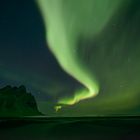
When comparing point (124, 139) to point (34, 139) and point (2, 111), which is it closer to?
point (34, 139)

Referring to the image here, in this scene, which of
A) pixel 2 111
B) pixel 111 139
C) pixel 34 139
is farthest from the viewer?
pixel 2 111

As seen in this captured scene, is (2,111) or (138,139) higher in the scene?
(2,111)

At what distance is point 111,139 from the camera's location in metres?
14.2

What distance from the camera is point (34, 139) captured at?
15109 mm

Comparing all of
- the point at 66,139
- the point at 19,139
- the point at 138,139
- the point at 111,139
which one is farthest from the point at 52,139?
the point at 138,139

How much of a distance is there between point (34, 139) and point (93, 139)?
9.46 ft

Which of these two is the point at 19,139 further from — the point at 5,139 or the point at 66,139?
the point at 66,139

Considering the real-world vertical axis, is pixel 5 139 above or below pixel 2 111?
below

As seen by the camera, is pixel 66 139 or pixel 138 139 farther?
pixel 66 139

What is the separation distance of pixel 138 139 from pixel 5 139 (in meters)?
6.30

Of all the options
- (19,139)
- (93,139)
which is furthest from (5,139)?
(93,139)

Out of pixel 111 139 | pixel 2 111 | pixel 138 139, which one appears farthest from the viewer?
pixel 2 111

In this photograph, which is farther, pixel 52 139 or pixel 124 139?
pixel 52 139

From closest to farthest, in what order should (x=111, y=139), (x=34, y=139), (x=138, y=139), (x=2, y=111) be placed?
(x=138, y=139)
(x=111, y=139)
(x=34, y=139)
(x=2, y=111)
